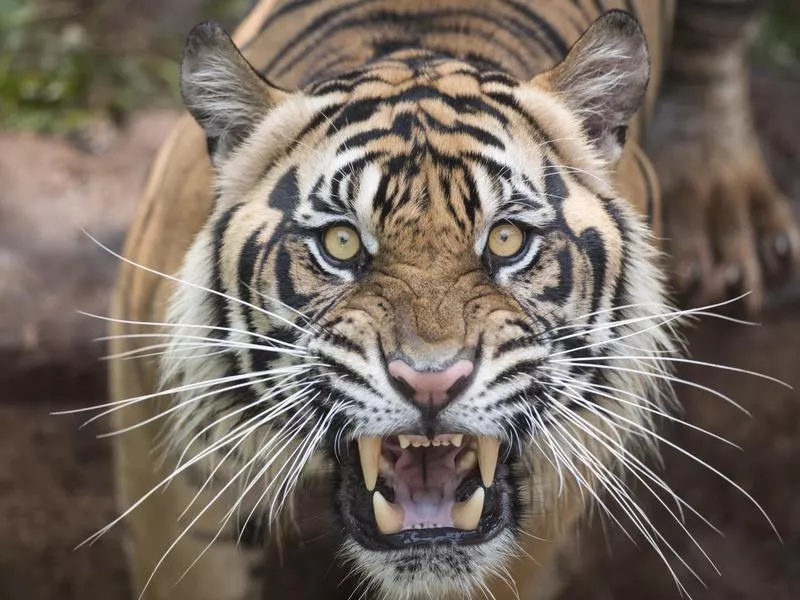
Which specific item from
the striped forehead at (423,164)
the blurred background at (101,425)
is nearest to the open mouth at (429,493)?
the striped forehead at (423,164)

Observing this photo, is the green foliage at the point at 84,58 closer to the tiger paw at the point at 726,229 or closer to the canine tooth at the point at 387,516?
the tiger paw at the point at 726,229

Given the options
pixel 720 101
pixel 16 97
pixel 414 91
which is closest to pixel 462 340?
pixel 414 91

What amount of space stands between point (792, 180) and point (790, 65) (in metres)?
0.91

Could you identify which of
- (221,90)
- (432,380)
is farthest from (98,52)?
(432,380)

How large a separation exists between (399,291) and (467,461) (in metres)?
0.21

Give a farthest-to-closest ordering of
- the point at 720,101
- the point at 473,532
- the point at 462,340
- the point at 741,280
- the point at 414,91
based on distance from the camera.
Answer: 1. the point at 720,101
2. the point at 741,280
3. the point at 414,91
4. the point at 473,532
5. the point at 462,340

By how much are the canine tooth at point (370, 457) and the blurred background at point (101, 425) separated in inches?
39.8

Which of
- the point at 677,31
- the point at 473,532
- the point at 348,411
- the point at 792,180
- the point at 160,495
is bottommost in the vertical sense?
the point at 160,495

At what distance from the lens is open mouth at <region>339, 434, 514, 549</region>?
50.6 inches

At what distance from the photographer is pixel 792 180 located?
2.64 m

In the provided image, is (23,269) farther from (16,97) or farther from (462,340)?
(462,340)

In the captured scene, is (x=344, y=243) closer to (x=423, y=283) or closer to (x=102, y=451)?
(x=423, y=283)

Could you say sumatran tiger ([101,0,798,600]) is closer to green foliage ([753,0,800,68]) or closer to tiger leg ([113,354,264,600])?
tiger leg ([113,354,264,600])

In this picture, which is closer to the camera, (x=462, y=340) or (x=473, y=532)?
(x=462, y=340)
